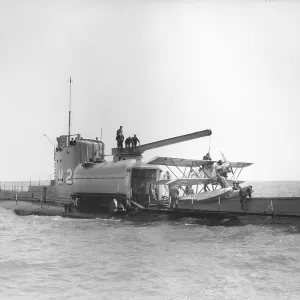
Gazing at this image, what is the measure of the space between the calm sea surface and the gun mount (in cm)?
661

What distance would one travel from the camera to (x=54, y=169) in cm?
3319

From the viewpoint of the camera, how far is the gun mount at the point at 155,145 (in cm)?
2516

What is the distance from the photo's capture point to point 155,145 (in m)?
27.5

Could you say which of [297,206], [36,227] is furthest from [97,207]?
[297,206]

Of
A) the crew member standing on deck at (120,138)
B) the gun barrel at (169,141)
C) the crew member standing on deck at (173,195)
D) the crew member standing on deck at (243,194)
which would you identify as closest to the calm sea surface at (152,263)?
the crew member standing on deck at (243,194)

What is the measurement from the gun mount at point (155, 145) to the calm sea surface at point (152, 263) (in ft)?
21.7

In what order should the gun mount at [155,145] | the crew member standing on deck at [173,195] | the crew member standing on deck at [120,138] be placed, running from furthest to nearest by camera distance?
the crew member standing on deck at [120,138]
the gun mount at [155,145]
the crew member standing on deck at [173,195]

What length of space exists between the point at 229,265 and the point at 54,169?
23348 millimetres

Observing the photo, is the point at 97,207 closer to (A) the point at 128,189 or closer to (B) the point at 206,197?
(A) the point at 128,189

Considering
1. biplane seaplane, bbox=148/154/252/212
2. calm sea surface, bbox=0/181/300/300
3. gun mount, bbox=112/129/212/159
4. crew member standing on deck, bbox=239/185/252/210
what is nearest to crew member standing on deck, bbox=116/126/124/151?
gun mount, bbox=112/129/212/159

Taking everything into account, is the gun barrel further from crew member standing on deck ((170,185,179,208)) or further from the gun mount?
crew member standing on deck ((170,185,179,208))

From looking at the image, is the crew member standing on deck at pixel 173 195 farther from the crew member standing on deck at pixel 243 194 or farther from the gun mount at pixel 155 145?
the crew member standing on deck at pixel 243 194

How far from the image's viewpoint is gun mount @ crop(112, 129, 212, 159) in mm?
25156

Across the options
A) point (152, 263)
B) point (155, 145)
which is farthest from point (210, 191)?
point (152, 263)
